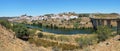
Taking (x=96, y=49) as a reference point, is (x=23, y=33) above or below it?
below

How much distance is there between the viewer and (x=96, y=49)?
1941cm

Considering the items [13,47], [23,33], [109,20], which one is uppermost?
[13,47]

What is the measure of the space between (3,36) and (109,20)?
13890 centimetres

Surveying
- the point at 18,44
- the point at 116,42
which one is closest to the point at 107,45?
the point at 116,42

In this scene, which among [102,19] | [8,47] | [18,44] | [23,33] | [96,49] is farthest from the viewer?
[102,19]

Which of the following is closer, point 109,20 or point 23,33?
point 23,33

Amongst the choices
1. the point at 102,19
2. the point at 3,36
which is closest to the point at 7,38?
the point at 3,36

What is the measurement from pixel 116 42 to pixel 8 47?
7947 millimetres

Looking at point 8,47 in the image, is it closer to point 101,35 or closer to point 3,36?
point 3,36

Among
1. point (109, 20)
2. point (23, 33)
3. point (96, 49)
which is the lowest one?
point (109, 20)

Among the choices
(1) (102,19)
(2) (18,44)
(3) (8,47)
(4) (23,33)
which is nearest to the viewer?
(3) (8,47)

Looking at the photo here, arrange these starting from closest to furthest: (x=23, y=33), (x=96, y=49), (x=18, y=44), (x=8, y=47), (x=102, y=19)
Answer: (x=8, y=47)
(x=18, y=44)
(x=96, y=49)
(x=23, y=33)
(x=102, y=19)

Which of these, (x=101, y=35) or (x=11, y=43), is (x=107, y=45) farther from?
(x=101, y=35)

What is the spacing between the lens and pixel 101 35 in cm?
7031
